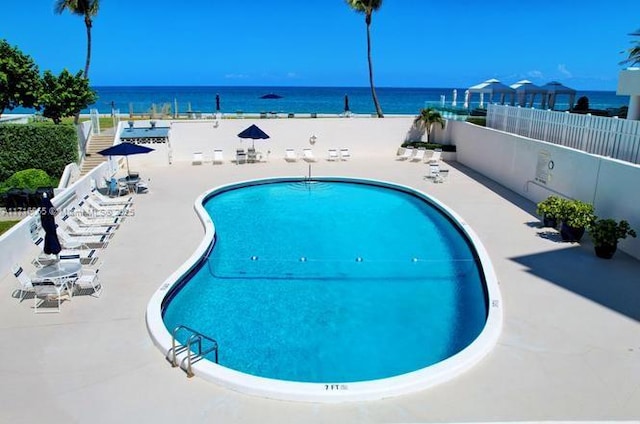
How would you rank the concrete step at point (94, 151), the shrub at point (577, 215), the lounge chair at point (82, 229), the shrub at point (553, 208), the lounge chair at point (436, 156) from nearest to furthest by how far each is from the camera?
the shrub at point (577, 215) → the lounge chair at point (82, 229) → the shrub at point (553, 208) → the concrete step at point (94, 151) → the lounge chair at point (436, 156)

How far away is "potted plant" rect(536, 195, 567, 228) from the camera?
12.4m

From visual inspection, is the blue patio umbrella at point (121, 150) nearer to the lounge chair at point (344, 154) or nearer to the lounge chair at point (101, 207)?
the lounge chair at point (101, 207)

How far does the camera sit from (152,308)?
8.23 metres

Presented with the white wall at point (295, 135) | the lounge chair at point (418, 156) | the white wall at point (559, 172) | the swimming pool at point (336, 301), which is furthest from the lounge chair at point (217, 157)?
the white wall at point (559, 172)

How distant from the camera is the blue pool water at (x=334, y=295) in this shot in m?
7.70

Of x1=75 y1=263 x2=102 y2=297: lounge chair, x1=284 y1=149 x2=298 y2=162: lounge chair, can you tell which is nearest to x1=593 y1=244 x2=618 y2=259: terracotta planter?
x1=75 y1=263 x2=102 y2=297: lounge chair

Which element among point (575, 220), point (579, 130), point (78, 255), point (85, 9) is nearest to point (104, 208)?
point (78, 255)

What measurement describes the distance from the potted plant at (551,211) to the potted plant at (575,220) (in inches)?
9.1

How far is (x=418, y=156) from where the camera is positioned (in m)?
24.3

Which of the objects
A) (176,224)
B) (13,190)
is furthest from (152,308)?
(13,190)

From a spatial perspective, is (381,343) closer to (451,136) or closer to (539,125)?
(539,125)

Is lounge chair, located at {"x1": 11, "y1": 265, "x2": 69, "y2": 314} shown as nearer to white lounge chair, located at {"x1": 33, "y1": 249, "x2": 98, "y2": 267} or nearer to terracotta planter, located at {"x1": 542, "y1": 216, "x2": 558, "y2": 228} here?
white lounge chair, located at {"x1": 33, "y1": 249, "x2": 98, "y2": 267}

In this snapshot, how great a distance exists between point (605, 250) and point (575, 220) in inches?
45.5

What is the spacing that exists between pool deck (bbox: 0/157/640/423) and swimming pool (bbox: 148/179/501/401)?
31cm
